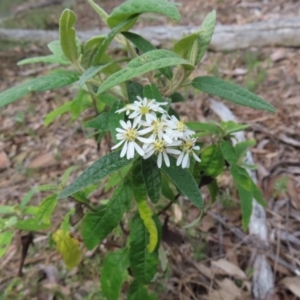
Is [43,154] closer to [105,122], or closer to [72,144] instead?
[72,144]

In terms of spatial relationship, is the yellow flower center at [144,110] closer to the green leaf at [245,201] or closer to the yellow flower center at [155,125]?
the yellow flower center at [155,125]

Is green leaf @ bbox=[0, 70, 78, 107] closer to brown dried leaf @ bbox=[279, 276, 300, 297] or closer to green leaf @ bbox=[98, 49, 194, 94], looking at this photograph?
green leaf @ bbox=[98, 49, 194, 94]

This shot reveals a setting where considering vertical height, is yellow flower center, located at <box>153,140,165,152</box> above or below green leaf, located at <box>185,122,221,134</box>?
above

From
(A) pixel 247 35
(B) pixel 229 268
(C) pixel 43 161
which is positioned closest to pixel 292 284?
(B) pixel 229 268

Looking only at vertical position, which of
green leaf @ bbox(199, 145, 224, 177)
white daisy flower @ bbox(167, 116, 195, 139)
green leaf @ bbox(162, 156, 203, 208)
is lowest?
green leaf @ bbox(199, 145, 224, 177)

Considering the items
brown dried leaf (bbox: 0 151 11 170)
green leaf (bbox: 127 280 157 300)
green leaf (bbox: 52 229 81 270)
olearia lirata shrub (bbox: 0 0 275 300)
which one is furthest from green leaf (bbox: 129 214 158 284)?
brown dried leaf (bbox: 0 151 11 170)

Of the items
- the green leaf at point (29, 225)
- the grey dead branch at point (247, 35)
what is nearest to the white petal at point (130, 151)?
the green leaf at point (29, 225)

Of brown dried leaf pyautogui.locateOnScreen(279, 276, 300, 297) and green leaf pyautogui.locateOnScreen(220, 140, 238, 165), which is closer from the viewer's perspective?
green leaf pyautogui.locateOnScreen(220, 140, 238, 165)
